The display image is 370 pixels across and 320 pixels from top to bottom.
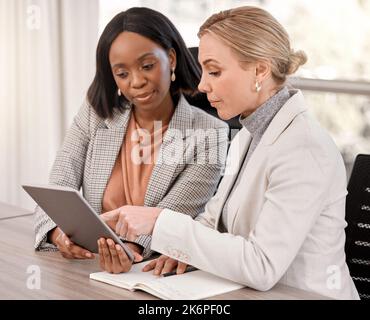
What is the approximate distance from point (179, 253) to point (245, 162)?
13.5 inches

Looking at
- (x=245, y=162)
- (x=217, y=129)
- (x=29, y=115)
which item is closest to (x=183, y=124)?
(x=217, y=129)

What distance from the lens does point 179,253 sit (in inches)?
63.4

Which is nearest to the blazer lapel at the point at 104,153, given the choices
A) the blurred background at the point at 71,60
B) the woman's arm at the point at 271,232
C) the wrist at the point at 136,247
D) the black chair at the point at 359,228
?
the wrist at the point at 136,247

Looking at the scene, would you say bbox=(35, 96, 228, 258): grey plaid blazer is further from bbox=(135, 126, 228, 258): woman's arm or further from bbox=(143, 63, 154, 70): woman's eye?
bbox=(143, 63, 154, 70): woman's eye

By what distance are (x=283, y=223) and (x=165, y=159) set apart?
659 mm

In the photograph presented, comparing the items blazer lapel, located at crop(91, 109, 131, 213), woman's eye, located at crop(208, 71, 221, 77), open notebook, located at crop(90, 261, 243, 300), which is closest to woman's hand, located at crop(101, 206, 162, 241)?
open notebook, located at crop(90, 261, 243, 300)

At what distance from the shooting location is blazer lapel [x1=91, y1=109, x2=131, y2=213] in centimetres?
211

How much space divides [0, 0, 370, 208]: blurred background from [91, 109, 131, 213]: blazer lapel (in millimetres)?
1744

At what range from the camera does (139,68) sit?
2051 millimetres

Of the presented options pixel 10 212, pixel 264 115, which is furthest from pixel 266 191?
pixel 10 212

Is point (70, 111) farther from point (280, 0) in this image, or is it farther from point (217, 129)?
point (217, 129)

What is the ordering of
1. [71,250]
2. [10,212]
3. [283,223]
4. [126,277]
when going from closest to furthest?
1. [283,223]
2. [126,277]
3. [71,250]
4. [10,212]

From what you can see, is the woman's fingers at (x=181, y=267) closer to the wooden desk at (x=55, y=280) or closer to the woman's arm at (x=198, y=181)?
the wooden desk at (x=55, y=280)

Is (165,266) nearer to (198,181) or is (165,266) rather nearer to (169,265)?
(169,265)
